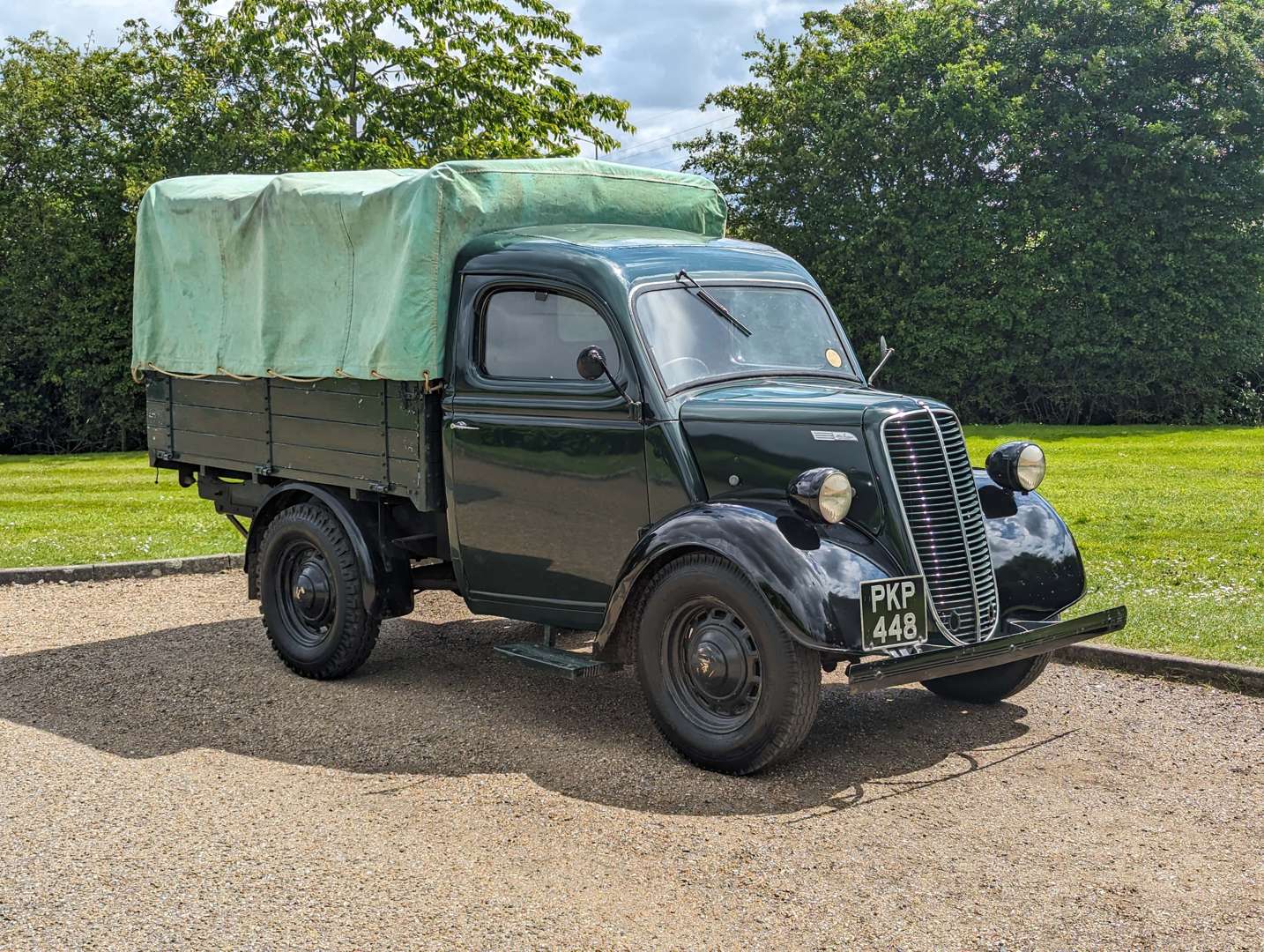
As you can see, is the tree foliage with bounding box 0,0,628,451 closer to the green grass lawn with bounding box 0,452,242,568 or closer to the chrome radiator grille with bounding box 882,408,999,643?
the green grass lawn with bounding box 0,452,242,568

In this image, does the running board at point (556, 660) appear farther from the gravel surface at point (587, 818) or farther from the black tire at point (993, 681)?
the black tire at point (993, 681)

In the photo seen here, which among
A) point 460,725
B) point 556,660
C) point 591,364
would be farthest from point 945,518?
point 460,725

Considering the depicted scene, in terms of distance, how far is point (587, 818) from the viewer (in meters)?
5.10

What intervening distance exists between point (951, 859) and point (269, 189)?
16.8 feet

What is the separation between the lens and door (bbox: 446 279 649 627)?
620cm

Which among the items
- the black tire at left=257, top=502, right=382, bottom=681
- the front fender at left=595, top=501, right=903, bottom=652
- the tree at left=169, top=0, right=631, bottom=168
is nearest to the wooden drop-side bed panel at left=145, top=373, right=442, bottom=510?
the black tire at left=257, top=502, right=382, bottom=681

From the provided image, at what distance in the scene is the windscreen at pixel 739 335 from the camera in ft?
20.5

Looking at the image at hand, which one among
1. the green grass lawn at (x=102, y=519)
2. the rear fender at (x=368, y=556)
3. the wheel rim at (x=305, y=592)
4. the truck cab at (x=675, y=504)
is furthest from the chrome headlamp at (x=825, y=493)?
the green grass lawn at (x=102, y=519)

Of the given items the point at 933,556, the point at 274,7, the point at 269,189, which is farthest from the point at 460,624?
the point at 274,7

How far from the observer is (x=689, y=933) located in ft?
13.3

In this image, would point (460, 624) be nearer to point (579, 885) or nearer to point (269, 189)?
point (269, 189)

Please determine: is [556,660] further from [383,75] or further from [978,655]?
[383,75]

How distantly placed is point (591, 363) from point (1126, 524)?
7.85 meters

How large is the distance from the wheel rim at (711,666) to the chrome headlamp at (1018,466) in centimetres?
174
